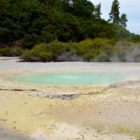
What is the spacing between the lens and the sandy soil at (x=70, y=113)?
1056 centimetres

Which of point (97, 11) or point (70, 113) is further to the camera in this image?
point (97, 11)

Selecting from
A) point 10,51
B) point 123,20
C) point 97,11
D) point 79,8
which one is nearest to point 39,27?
point 10,51

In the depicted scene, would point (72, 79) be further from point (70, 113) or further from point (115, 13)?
point (115, 13)

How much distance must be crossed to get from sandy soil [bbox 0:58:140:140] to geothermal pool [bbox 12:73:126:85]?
8.11ft

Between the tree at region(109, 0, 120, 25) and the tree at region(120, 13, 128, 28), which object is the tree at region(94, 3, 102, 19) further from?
the tree at region(120, 13, 128, 28)

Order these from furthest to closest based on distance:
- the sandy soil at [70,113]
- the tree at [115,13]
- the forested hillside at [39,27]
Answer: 1. the tree at [115,13]
2. the forested hillside at [39,27]
3. the sandy soil at [70,113]

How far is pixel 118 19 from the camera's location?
7262cm

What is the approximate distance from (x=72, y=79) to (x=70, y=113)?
8.34m

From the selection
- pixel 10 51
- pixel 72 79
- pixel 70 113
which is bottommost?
pixel 70 113

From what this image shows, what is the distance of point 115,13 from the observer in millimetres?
72438

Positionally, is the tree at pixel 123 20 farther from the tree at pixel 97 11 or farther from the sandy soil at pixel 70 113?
the sandy soil at pixel 70 113

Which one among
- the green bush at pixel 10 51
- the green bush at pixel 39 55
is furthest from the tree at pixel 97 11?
the green bush at pixel 39 55

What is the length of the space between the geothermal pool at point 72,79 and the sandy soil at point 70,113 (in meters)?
2.47

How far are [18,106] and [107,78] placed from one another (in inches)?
328
